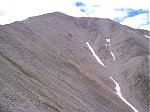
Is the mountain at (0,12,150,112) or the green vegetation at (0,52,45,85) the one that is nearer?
the mountain at (0,12,150,112)

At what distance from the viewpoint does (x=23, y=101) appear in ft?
106

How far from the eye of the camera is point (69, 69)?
72750 mm

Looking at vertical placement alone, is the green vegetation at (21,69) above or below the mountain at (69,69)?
above

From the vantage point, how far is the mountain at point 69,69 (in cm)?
3853

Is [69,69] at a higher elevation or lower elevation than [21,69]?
lower

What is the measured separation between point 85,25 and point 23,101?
463ft

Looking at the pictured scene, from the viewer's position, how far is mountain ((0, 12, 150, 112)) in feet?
126

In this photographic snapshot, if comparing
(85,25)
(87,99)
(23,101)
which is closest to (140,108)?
(87,99)

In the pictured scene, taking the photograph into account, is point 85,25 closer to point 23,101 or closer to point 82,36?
point 82,36

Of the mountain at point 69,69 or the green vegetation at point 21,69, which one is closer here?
the mountain at point 69,69

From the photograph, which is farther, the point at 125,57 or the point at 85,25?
the point at 85,25

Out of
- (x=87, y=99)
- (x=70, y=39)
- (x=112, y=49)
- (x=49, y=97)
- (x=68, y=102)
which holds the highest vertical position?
(x=49, y=97)

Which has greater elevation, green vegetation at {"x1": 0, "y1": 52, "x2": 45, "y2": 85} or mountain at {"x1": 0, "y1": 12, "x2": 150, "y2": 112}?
green vegetation at {"x1": 0, "y1": 52, "x2": 45, "y2": 85}

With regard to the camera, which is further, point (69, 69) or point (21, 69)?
point (69, 69)
